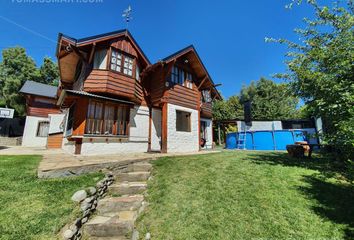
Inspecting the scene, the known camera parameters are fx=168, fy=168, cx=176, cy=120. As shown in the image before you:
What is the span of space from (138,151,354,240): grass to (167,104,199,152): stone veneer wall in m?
4.68

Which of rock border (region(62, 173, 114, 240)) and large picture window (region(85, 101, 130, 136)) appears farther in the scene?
large picture window (region(85, 101, 130, 136))

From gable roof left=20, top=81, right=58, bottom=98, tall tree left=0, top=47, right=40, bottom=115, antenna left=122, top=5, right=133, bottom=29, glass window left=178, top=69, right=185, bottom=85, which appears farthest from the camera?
tall tree left=0, top=47, right=40, bottom=115

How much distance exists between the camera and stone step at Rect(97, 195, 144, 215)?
3676 millimetres

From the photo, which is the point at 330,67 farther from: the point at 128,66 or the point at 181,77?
the point at 128,66

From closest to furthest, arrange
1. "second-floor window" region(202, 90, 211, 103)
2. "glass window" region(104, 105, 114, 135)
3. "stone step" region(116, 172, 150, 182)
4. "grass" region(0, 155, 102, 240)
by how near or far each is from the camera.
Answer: "grass" region(0, 155, 102, 240), "stone step" region(116, 172, 150, 182), "glass window" region(104, 105, 114, 135), "second-floor window" region(202, 90, 211, 103)

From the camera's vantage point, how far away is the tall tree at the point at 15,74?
2364cm

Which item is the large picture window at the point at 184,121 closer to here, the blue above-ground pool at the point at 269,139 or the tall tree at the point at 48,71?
the blue above-ground pool at the point at 269,139

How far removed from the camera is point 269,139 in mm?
14633

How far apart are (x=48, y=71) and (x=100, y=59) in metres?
29.2

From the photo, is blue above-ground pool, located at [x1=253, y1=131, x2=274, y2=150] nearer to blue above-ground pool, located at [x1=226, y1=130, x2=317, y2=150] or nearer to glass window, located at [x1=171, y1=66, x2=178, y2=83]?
blue above-ground pool, located at [x1=226, y1=130, x2=317, y2=150]

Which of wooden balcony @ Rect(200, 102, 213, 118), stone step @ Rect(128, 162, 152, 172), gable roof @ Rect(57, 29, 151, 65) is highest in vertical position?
gable roof @ Rect(57, 29, 151, 65)

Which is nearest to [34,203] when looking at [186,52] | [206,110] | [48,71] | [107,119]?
[107,119]

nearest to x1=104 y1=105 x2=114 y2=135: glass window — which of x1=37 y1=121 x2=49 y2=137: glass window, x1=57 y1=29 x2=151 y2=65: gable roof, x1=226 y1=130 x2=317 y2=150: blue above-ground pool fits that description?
x1=57 y1=29 x2=151 y2=65: gable roof

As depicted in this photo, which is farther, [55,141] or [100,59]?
[55,141]
